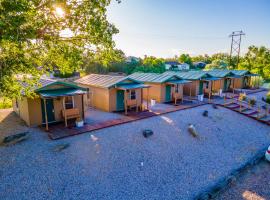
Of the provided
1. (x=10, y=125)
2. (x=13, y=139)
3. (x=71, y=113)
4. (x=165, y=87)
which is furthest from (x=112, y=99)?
(x=13, y=139)

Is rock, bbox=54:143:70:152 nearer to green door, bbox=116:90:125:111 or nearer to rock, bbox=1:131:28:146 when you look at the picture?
rock, bbox=1:131:28:146

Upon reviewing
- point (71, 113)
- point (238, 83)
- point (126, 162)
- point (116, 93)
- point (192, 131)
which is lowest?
point (126, 162)

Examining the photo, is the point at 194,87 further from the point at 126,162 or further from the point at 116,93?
the point at 126,162

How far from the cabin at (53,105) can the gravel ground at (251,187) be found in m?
9.98

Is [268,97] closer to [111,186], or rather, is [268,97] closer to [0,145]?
[111,186]

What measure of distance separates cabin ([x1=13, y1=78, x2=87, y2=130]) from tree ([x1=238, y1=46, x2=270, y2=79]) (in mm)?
37962

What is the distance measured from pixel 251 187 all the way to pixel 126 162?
584 centimetres

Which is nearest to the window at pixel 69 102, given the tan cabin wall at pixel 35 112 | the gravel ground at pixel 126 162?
the tan cabin wall at pixel 35 112

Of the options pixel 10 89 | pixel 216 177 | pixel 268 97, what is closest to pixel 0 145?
pixel 10 89

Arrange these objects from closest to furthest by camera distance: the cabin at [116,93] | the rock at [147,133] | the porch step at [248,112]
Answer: the rock at [147,133] < the cabin at [116,93] < the porch step at [248,112]

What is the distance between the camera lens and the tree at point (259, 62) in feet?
129

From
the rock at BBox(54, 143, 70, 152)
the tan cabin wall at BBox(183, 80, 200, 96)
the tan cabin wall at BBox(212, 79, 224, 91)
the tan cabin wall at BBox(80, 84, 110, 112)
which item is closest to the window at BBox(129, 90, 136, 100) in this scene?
the tan cabin wall at BBox(80, 84, 110, 112)

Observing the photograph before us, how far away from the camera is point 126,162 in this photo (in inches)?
362

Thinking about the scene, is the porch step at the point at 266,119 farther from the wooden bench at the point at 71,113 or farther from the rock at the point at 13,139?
the rock at the point at 13,139
